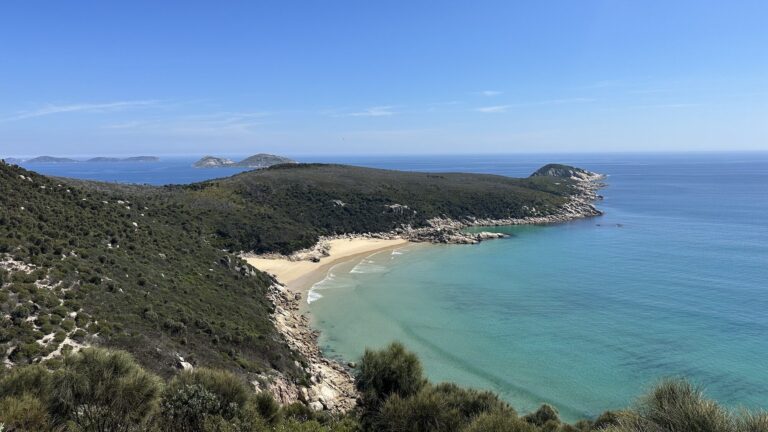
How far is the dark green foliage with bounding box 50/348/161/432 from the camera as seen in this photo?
430 inches

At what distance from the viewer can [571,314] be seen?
35938 millimetres

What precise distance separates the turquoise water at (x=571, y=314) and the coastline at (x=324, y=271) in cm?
179

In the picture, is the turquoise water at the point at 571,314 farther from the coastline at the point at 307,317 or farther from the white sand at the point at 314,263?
the white sand at the point at 314,263

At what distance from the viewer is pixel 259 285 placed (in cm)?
3728

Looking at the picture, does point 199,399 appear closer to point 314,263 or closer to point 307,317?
point 307,317

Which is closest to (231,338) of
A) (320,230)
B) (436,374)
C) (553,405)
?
(436,374)

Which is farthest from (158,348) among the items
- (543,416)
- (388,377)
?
(543,416)

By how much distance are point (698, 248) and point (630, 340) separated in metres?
38.5

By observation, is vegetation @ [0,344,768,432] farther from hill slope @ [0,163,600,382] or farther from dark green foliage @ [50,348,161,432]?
hill slope @ [0,163,600,382]

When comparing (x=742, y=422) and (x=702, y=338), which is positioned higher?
(x=742, y=422)

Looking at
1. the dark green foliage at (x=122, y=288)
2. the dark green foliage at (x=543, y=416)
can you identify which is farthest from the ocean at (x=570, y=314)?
the dark green foliage at (x=122, y=288)

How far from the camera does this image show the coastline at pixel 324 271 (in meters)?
22.2

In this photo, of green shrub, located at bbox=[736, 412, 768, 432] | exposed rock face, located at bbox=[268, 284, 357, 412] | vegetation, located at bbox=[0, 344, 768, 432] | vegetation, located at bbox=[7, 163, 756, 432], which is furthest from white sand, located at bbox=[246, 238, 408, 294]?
green shrub, located at bbox=[736, 412, 768, 432]

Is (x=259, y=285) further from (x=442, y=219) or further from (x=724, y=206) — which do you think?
(x=724, y=206)
